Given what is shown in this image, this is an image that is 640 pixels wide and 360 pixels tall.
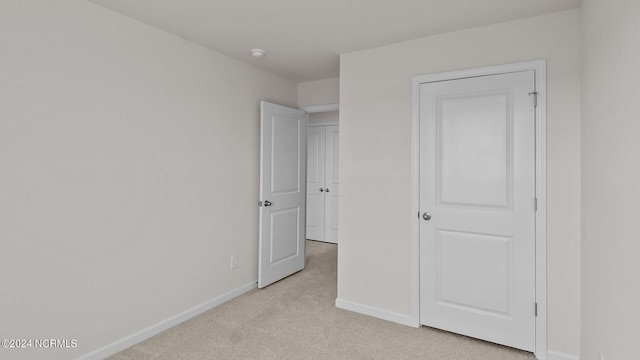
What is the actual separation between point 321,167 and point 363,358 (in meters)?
3.84

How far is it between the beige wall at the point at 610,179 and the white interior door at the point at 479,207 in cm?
34

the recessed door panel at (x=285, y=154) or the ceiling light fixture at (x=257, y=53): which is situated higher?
the ceiling light fixture at (x=257, y=53)

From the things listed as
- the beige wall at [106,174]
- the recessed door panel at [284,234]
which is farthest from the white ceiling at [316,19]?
the recessed door panel at [284,234]

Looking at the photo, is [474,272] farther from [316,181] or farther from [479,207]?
[316,181]

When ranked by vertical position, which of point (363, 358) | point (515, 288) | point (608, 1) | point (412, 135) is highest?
point (608, 1)

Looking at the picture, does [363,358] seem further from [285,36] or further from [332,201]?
[332,201]

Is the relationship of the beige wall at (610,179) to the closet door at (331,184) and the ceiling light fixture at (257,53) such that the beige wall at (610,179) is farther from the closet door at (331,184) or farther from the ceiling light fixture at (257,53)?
the closet door at (331,184)

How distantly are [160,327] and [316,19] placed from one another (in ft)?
8.50

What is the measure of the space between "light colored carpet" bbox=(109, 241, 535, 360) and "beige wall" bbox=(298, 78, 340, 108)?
226 centimetres

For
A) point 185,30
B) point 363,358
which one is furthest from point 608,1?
point 185,30

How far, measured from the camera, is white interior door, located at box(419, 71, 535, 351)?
2.29 m

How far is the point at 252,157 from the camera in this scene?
3467mm

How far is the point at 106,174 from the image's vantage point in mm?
2209

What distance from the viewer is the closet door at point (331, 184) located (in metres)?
5.64
